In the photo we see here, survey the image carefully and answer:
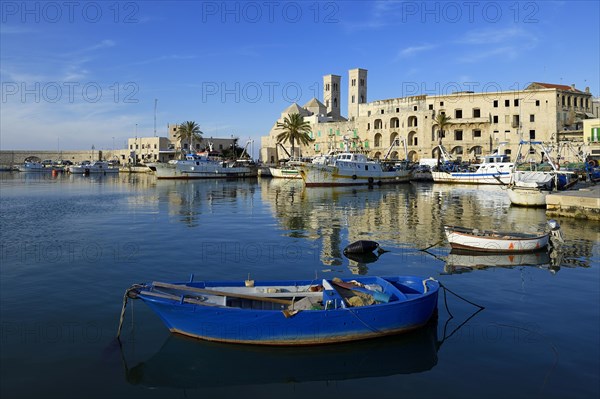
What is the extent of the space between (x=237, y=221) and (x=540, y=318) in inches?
692

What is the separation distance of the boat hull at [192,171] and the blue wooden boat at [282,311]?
6459 centimetres

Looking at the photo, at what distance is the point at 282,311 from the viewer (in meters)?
8.45

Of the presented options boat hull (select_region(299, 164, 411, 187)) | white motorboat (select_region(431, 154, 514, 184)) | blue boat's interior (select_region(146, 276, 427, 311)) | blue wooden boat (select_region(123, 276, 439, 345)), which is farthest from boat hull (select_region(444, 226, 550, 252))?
white motorboat (select_region(431, 154, 514, 184))

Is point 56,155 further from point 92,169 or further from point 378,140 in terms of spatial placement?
point 378,140

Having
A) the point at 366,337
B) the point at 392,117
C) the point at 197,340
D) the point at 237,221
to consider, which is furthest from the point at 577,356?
the point at 392,117

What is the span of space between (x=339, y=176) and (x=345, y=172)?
106 centimetres

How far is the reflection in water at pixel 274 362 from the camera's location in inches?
303

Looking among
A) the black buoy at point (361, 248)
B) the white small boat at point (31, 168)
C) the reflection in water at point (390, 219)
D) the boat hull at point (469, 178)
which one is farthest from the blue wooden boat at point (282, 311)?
the white small boat at point (31, 168)

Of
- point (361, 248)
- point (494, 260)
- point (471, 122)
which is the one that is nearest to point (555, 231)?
point (494, 260)

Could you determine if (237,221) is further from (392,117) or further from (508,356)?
(392,117)

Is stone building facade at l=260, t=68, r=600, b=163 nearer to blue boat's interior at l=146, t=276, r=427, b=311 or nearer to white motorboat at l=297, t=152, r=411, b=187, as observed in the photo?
white motorboat at l=297, t=152, r=411, b=187

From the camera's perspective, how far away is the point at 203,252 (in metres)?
17.0

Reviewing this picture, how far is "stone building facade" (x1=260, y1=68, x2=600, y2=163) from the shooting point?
222ft

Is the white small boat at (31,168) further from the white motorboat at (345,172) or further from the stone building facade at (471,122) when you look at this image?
the white motorboat at (345,172)
